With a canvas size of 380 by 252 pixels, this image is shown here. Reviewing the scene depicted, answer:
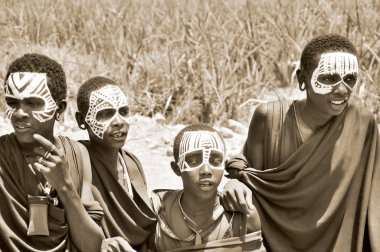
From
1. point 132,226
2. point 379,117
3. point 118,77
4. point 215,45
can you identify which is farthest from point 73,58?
point 132,226

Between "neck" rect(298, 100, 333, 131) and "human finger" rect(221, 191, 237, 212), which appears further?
"neck" rect(298, 100, 333, 131)

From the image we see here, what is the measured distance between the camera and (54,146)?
5.15m

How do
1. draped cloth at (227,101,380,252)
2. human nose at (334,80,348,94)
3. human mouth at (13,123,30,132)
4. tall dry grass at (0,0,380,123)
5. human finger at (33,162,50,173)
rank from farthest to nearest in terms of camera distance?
tall dry grass at (0,0,380,123) → draped cloth at (227,101,380,252) → human nose at (334,80,348,94) → human mouth at (13,123,30,132) → human finger at (33,162,50,173)

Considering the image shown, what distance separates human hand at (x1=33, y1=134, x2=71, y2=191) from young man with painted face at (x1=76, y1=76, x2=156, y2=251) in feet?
1.32

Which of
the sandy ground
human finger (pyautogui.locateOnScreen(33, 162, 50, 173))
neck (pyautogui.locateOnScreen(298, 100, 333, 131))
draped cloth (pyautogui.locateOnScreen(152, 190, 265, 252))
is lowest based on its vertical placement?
draped cloth (pyautogui.locateOnScreen(152, 190, 265, 252))

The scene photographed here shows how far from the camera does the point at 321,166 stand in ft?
19.1

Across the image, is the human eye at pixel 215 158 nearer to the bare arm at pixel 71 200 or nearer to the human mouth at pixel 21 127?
the bare arm at pixel 71 200

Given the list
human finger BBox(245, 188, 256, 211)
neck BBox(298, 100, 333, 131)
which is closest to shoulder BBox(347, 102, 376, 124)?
neck BBox(298, 100, 333, 131)

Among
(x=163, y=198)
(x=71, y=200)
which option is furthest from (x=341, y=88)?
(x=71, y=200)

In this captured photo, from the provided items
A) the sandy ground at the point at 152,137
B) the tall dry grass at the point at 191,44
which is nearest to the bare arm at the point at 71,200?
the sandy ground at the point at 152,137

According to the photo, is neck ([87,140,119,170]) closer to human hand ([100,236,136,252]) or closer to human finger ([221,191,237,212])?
human hand ([100,236,136,252])

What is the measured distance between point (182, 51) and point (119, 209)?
435 centimetres

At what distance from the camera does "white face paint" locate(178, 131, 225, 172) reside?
5508mm

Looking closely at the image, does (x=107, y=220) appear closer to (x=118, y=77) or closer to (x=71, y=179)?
(x=71, y=179)
